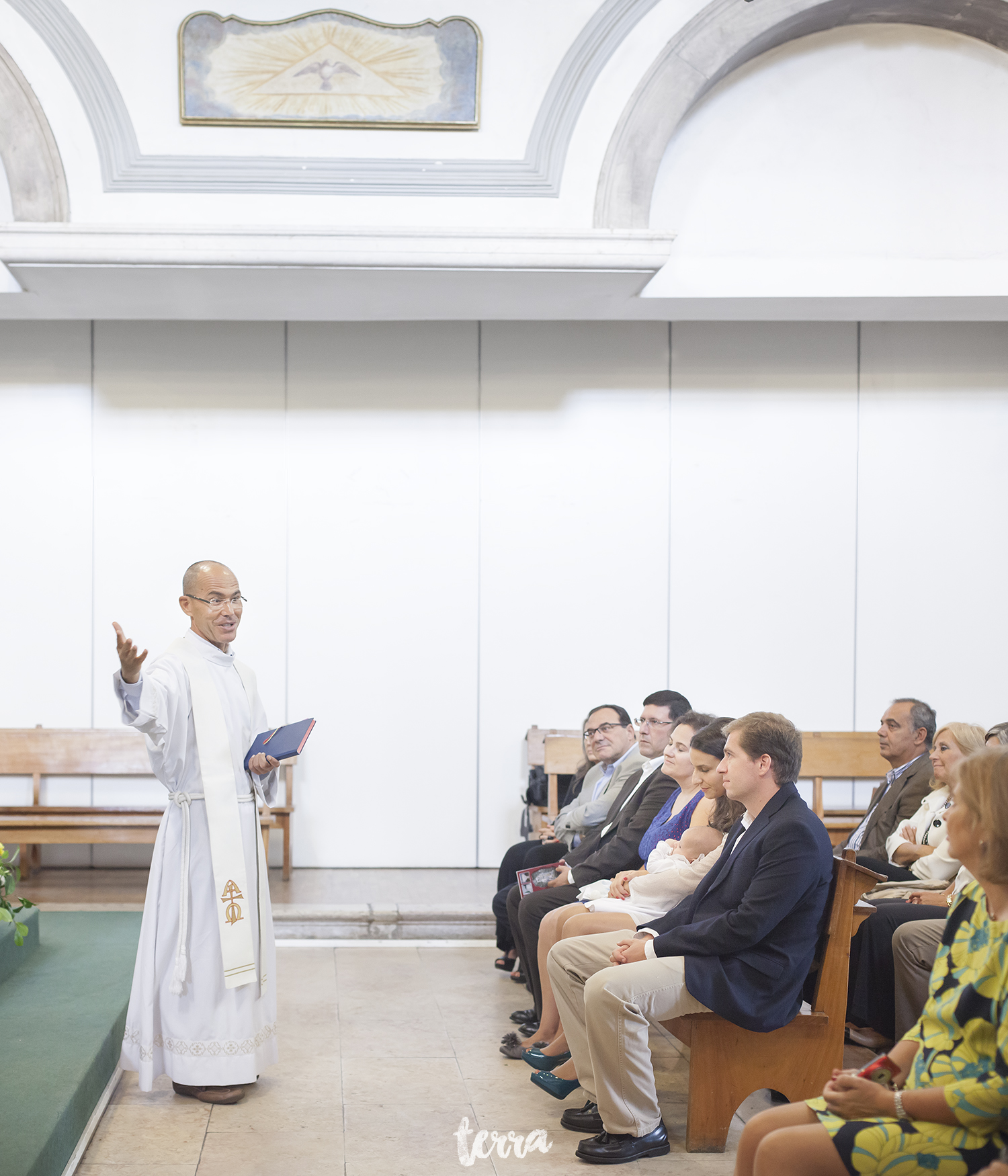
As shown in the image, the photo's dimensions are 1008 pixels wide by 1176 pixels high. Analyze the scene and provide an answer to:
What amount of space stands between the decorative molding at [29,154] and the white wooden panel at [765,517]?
3818 millimetres

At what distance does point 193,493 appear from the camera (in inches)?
275

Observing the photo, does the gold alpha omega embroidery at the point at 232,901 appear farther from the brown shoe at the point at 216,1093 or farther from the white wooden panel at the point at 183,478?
the white wooden panel at the point at 183,478

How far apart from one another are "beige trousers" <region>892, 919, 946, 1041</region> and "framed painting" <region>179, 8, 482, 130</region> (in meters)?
4.63

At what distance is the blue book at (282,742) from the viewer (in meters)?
3.64

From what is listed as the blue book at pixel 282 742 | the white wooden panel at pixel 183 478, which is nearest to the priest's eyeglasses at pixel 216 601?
the blue book at pixel 282 742

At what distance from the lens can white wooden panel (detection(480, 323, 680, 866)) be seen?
708 cm

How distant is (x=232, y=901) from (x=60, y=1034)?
0.68m

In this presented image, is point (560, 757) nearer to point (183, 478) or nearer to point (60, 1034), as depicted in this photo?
point (183, 478)

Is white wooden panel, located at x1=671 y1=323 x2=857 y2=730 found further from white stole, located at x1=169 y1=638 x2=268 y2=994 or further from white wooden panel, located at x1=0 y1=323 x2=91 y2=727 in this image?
white stole, located at x1=169 y1=638 x2=268 y2=994

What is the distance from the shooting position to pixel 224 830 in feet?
12.1

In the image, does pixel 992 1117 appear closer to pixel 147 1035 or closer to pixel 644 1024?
pixel 644 1024

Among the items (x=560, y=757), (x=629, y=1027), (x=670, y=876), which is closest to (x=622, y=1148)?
(x=629, y=1027)

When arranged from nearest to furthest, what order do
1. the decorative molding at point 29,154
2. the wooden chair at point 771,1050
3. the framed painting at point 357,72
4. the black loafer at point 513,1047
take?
the wooden chair at point 771,1050, the black loafer at point 513,1047, the decorative molding at point 29,154, the framed painting at point 357,72

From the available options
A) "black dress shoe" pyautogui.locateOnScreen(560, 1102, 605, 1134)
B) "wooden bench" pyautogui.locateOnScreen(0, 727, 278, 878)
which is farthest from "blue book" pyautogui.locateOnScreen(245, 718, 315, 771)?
"wooden bench" pyautogui.locateOnScreen(0, 727, 278, 878)
